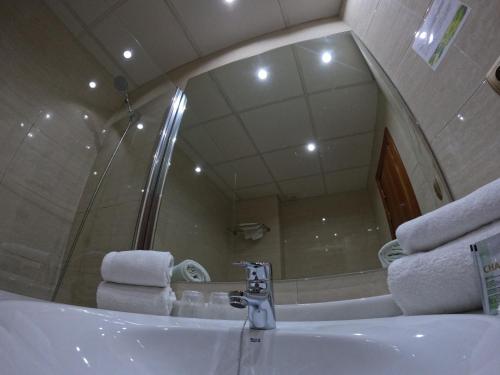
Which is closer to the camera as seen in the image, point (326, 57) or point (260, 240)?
point (260, 240)

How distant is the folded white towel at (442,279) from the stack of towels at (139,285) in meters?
0.62

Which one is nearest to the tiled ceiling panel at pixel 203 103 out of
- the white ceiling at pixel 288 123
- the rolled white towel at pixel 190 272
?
the white ceiling at pixel 288 123

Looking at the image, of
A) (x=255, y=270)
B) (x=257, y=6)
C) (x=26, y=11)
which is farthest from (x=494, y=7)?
(x=26, y=11)

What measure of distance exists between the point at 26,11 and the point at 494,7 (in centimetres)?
187

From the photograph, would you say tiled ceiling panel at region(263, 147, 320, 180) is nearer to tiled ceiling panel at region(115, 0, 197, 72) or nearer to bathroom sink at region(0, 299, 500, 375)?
bathroom sink at region(0, 299, 500, 375)

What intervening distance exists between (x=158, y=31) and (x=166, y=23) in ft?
0.23

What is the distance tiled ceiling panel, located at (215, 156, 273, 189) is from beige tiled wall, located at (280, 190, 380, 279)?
20cm

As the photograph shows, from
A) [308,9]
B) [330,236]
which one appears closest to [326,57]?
[308,9]

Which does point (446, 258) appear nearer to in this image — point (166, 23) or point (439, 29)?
point (439, 29)

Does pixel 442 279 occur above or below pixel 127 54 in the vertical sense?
below

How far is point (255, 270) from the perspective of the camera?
0.56 m

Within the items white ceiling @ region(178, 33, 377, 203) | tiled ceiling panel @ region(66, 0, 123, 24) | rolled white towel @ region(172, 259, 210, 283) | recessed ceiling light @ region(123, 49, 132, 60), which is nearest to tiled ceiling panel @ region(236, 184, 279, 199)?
white ceiling @ region(178, 33, 377, 203)

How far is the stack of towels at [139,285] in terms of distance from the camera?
30.0 inches

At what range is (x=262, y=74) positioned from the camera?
1.31 meters
